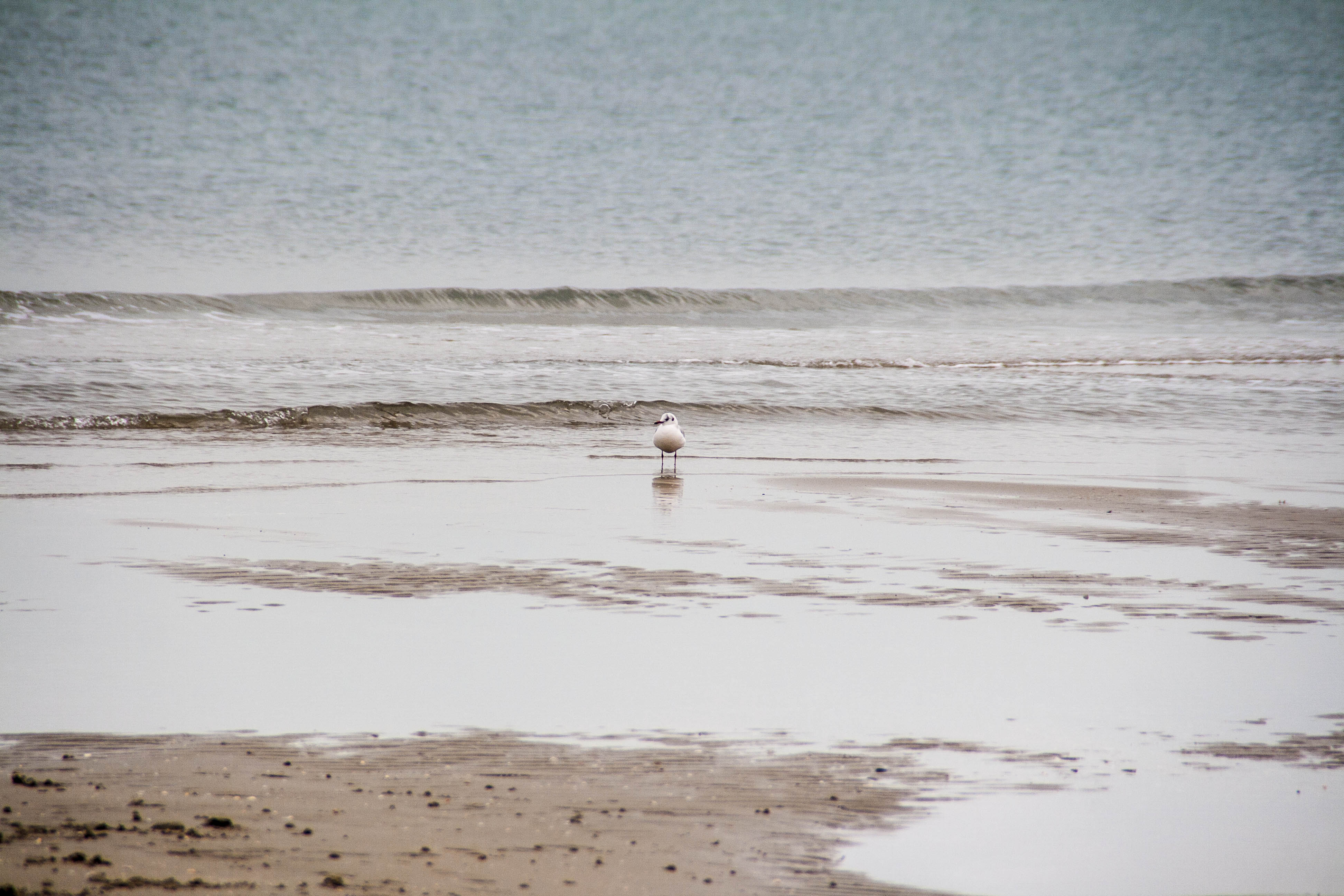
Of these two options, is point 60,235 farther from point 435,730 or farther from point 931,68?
point 931,68

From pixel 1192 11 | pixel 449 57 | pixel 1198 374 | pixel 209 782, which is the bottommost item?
pixel 209 782

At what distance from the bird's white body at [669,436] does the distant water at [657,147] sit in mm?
17196

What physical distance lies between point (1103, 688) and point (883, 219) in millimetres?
31875

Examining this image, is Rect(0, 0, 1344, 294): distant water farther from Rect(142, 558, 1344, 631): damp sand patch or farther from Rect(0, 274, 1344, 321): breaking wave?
Rect(142, 558, 1344, 631): damp sand patch

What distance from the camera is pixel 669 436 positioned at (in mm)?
9570

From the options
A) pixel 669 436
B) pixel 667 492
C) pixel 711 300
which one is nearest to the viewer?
pixel 667 492

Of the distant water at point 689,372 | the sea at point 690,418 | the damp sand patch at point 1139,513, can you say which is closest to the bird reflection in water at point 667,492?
the sea at point 690,418

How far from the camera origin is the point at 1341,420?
13.6 m

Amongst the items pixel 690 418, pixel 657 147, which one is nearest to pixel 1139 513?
pixel 690 418

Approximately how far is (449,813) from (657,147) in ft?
131

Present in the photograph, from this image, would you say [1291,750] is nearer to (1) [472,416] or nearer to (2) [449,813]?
(2) [449,813]

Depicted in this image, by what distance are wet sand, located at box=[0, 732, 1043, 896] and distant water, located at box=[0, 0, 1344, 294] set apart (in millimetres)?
22506

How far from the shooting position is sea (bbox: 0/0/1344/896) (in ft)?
12.5

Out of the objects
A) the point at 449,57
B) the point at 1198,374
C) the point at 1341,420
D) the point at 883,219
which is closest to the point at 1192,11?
the point at 883,219
